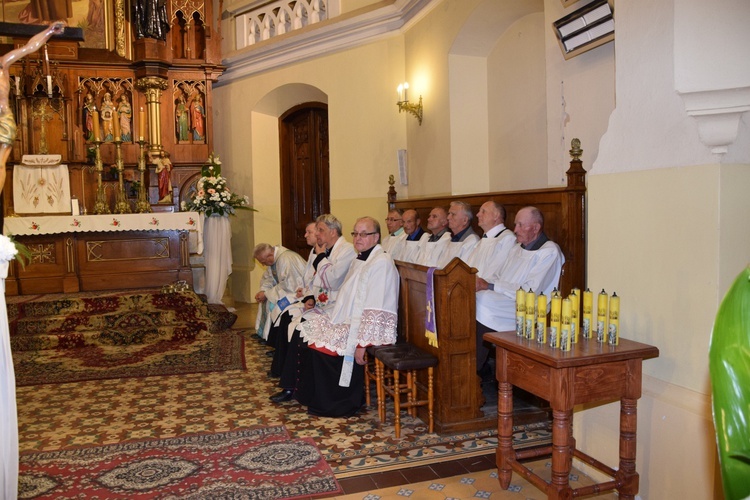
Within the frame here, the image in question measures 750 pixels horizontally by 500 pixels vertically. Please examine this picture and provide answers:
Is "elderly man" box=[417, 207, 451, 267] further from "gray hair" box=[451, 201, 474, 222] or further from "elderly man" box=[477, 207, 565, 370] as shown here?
"elderly man" box=[477, 207, 565, 370]

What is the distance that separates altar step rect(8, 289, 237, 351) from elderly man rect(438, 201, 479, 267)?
141 inches

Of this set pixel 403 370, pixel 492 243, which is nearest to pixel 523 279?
pixel 492 243

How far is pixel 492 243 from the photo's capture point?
583cm

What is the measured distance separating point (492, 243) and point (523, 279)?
0.76 m

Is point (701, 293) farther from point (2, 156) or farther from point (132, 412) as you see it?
point (132, 412)

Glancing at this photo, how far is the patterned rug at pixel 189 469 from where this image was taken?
3.69 m

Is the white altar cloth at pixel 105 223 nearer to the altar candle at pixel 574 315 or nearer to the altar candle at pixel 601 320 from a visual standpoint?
the altar candle at pixel 574 315

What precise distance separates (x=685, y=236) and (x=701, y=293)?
0.28m

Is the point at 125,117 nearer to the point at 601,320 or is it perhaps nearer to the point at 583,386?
the point at 601,320

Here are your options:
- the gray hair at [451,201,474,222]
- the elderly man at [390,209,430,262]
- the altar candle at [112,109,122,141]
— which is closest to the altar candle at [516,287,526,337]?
the gray hair at [451,201,474,222]

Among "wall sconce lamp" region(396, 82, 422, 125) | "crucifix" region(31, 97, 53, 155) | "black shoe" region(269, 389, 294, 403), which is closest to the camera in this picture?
"black shoe" region(269, 389, 294, 403)

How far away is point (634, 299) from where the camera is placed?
340 centimetres

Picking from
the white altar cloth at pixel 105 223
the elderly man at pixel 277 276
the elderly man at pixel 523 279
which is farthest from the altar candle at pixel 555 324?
the white altar cloth at pixel 105 223

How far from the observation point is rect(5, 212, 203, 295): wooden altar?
8.68 metres
